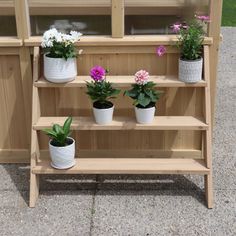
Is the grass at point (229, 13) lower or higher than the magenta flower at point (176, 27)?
lower

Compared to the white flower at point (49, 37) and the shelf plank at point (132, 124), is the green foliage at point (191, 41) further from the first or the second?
the white flower at point (49, 37)

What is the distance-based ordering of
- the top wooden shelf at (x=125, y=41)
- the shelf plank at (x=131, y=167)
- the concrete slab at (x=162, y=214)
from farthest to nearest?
the top wooden shelf at (x=125, y=41) → the shelf plank at (x=131, y=167) → the concrete slab at (x=162, y=214)

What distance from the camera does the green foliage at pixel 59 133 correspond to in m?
3.22

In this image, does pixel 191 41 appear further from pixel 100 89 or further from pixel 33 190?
pixel 33 190

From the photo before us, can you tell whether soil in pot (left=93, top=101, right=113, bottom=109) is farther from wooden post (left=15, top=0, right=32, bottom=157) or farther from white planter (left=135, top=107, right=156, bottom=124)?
wooden post (left=15, top=0, right=32, bottom=157)

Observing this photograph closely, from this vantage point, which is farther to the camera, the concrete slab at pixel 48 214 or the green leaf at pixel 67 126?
the green leaf at pixel 67 126

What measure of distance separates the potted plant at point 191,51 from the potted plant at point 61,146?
94cm

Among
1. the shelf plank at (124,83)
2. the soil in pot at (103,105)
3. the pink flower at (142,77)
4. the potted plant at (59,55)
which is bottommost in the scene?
the soil in pot at (103,105)

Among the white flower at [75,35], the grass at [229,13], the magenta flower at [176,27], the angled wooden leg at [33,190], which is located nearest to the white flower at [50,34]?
the white flower at [75,35]

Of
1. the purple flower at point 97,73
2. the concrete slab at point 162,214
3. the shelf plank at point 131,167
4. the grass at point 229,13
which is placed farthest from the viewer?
the grass at point 229,13

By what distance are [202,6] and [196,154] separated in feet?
4.07

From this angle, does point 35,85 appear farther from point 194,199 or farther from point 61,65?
point 194,199

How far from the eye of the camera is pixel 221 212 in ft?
10.6

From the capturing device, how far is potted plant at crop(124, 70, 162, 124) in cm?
323
